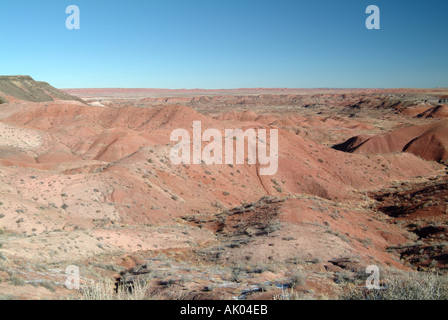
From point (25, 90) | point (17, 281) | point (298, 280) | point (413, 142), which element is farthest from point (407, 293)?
point (25, 90)

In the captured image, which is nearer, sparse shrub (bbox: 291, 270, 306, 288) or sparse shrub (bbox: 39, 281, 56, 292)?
sparse shrub (bbox: 39, 281, 56, 292)

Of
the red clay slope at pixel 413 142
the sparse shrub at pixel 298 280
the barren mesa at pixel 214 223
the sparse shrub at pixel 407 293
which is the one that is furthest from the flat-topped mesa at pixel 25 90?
the sparse shrub at pixel 407 293

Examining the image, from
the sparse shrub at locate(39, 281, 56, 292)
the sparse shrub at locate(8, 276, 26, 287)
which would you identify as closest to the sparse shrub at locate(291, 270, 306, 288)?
the sparse shrub at locate(39, 281, 56, 292)

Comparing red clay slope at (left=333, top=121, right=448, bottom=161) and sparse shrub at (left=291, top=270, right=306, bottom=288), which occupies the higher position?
red clay slope at (left=333, top=121, right=448, bottom=161)

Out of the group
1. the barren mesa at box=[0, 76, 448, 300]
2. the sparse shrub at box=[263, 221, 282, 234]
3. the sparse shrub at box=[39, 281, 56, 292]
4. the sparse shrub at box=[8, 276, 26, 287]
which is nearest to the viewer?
the sparse shrub at box=[8, 276, 26, 287]

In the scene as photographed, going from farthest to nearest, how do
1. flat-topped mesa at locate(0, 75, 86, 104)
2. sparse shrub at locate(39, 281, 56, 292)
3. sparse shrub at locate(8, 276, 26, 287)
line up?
Result: flat-topped mesa at locate(0, 75, 86, 104)
sparse shrub at locate(39, 281, 56, 292)
sparse shrub at locate(8, 276, 26, 287)

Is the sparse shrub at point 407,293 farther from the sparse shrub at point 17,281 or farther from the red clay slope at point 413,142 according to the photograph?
the red clay slope at point 413,142

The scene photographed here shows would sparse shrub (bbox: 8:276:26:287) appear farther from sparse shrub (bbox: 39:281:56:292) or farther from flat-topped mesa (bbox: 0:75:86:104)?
flat-topped mesa (bbox: 0:75:86:104)
